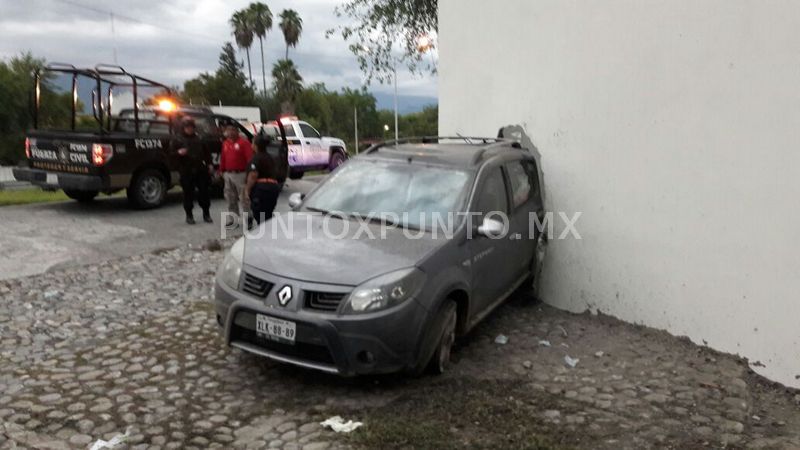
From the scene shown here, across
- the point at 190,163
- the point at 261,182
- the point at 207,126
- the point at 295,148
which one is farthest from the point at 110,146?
the point at 295,148

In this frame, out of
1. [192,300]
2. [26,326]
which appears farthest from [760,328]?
[26,326]

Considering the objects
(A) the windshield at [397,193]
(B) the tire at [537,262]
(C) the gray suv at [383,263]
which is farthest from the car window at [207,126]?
(B) the tire at [537,262]

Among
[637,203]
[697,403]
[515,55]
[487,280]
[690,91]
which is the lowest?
[697,403]

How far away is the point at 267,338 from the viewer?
404 centimetres

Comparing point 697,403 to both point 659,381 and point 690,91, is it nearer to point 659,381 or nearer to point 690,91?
point 659,381

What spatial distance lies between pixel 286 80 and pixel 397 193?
2286 inches

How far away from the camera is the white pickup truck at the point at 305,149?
16359 mm

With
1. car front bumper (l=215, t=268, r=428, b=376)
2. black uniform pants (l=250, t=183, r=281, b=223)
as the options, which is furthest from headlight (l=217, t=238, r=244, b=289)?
black uniform pants (l=250, t=183, r=281, b=223)

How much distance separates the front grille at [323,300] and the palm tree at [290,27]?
204 feet

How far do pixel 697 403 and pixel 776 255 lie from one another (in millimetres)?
1284

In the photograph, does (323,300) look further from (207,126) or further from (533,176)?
(207,126)

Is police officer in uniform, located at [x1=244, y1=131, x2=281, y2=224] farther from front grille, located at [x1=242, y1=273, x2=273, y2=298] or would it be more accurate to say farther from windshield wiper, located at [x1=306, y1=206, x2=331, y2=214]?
front grille, located at [x1=242, y1=273, x2=273, y2=298]

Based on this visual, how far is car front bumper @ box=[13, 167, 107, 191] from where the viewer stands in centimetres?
981

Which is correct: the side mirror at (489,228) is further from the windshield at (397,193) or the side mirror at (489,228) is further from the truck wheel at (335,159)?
the truck wheel at (335,159)
